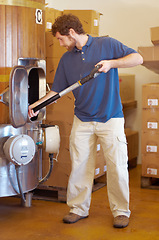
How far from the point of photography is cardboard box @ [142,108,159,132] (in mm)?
4086

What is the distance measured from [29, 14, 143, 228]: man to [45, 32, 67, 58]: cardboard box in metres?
0.62

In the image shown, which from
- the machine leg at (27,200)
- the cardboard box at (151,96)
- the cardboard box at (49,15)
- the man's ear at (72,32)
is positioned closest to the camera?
the man's ear at (72,32)

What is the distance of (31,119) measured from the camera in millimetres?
3170

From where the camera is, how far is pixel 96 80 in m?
2.89

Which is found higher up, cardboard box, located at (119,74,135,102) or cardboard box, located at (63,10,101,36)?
cardboard box, located at (63,10,101,36)

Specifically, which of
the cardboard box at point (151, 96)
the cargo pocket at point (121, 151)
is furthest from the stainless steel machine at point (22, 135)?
the cardboard box at point (151, 96)

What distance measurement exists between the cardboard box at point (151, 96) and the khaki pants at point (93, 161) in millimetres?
1183

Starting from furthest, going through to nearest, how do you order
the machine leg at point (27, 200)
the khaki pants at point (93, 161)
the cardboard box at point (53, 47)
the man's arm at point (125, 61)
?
the cardboard box at point (53, 47)
the machine leg at point (27, 200)
the khaki pants at point (93, 161)
the man's arm at point (125, 61)

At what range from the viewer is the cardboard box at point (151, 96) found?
406 cm

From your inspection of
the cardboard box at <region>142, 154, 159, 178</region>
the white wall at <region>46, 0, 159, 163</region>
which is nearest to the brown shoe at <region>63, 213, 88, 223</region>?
the cardboard box at <region>142, 154, 159, 178</region>

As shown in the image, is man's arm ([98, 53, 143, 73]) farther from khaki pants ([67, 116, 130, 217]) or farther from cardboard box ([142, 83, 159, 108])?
cardboard box ([142, 83, 159, 108])

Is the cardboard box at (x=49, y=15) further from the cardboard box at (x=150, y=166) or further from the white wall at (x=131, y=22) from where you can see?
the cardboard box at (x=150, y=166)

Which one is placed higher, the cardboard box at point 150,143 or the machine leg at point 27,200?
the cardboard box at point 150,143

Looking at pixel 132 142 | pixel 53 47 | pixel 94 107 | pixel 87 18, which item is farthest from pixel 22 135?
pixel 132 142
